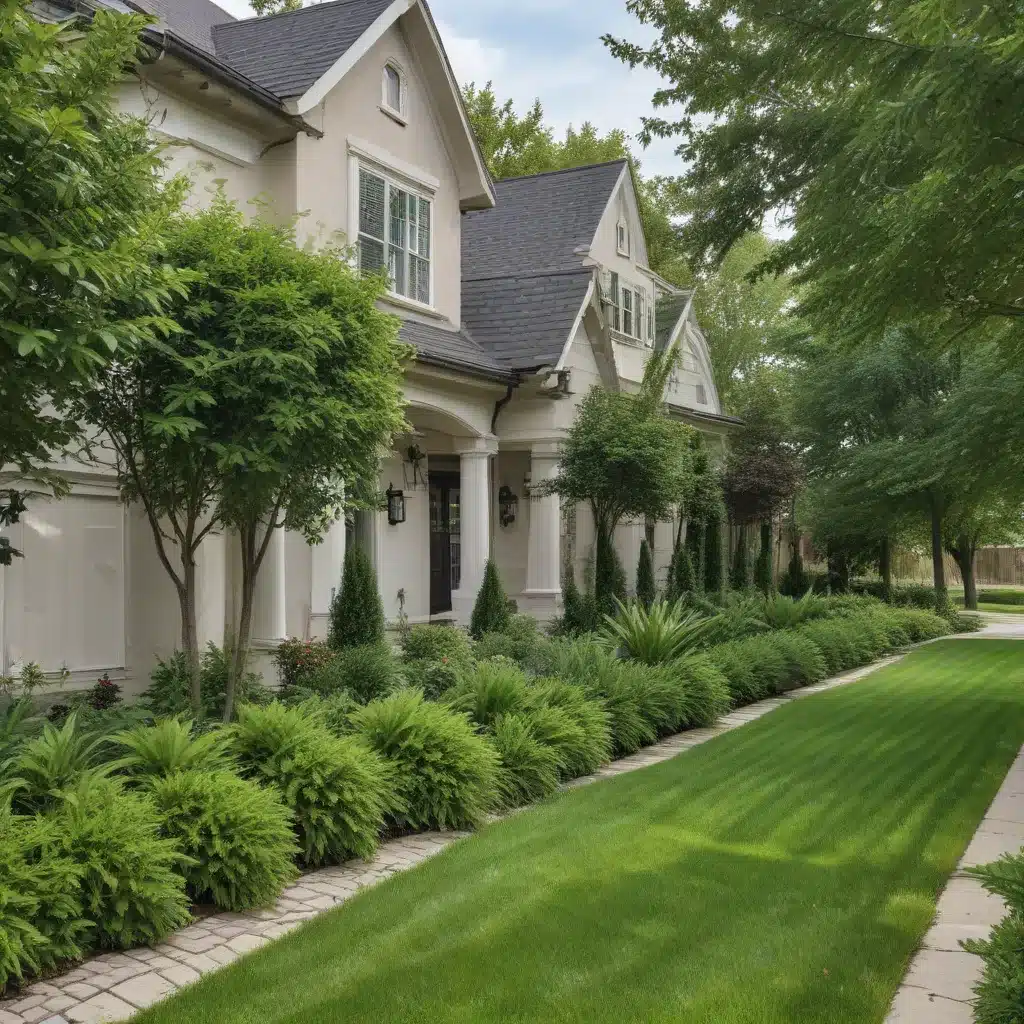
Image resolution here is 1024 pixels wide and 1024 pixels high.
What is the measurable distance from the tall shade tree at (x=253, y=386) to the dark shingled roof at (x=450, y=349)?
5448mm

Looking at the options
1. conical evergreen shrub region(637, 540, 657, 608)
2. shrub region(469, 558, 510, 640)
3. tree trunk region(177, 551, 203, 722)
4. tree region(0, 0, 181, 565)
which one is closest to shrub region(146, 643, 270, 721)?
tree trunk region(177, 551, 203, 722)

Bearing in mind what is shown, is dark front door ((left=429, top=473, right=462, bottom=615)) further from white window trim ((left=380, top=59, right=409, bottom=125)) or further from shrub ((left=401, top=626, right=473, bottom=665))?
white window trim ((left=380, top=59, right=409, bottom=125))

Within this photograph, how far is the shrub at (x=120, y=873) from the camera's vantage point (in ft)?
15.5

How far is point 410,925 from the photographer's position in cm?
499

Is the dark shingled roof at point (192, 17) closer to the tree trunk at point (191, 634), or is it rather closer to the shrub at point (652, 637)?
the tree trunk at point (191, 634)

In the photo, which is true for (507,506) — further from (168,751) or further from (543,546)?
(168,751)

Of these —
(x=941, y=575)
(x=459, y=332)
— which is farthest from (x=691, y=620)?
(x=941, y=575)

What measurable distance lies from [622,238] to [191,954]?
17446mm

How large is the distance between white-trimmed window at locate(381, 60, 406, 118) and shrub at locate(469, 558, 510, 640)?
6289 mm

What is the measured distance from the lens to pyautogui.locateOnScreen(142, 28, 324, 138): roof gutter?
961 centimetres

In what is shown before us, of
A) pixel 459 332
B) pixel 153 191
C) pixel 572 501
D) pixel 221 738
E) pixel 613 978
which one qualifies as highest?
pixel 459 332

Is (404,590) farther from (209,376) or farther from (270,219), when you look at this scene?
(209,376)

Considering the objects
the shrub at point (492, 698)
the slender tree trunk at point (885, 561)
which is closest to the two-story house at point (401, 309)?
the shrub at point (492, 698)

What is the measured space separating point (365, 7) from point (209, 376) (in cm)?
857
